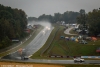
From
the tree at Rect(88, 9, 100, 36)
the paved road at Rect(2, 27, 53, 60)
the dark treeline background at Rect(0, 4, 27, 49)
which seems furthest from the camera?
the tree at Rect(88, 9, 100, 36)

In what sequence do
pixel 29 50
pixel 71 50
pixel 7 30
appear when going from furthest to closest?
pixel 7 30
pixel 29 50
pixel 71 50

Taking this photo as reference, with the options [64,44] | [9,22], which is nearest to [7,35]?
[9,22]

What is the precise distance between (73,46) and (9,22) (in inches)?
1471

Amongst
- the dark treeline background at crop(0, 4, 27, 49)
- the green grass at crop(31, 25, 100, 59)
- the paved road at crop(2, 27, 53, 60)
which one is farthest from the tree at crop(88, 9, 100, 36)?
the dark treeline background at crop(0, 4, 27, 49)

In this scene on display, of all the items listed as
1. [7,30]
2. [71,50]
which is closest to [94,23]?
[71,50]

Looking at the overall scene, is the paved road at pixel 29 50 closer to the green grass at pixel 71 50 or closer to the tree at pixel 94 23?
the green grass at pixel 71 50

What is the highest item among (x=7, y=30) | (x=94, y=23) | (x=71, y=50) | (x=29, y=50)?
(x=94, y=23)

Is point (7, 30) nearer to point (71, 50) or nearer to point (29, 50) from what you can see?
point (29, 50)

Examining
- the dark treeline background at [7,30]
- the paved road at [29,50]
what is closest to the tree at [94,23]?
the paved road at [29,50]

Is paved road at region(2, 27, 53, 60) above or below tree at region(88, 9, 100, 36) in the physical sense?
below

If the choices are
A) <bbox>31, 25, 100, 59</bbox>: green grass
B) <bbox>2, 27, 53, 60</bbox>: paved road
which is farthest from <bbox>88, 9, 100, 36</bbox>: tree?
<bbox>2, 27, 53, 60</bbox>: paved road

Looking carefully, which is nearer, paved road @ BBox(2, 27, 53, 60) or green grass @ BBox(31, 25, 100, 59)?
paved road @ BBox(2, 27, 53, 60)

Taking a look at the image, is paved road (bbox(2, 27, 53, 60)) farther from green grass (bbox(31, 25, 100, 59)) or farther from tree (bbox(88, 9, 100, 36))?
tree (bbox(88, 9, 100, 36))

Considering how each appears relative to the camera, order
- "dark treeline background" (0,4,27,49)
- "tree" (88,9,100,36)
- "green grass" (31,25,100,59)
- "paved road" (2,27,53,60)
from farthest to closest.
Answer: "tree" (88,9,100,36) < "dark treeline background" (0,4,27,49) < "green grass" (31,25,100,59) < "paved road" (2,27,53,60)
